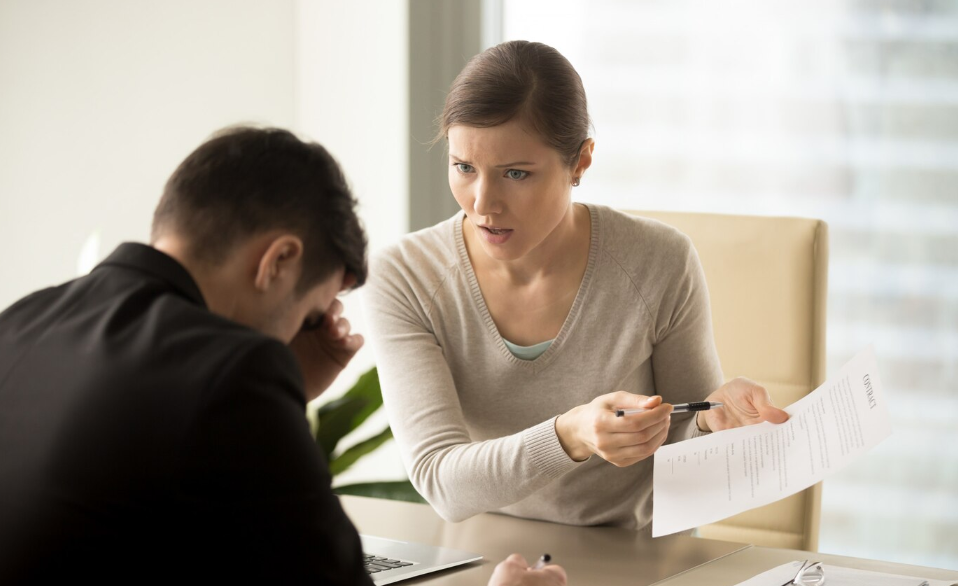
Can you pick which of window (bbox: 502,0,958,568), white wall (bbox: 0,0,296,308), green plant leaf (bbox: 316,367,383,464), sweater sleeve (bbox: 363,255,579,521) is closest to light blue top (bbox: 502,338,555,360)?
sweater sleeve (bbox: 363,255,579,521)

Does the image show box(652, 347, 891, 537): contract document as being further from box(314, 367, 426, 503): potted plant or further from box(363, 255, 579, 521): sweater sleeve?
box(314, 367, 426, 503): potted plant

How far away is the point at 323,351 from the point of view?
46.9 inches

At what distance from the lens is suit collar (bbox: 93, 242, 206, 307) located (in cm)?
84

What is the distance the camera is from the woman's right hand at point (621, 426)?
1.28 metres

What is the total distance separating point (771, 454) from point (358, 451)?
138 centimetres

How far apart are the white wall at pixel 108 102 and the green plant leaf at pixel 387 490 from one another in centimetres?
109

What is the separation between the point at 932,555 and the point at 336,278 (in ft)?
6.61

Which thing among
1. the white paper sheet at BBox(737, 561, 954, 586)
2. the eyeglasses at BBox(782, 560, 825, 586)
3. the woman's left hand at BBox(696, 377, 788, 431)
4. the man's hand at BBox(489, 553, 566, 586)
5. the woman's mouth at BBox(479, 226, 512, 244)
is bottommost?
the white paper sheet at BBox(737, 561, 954, 586)

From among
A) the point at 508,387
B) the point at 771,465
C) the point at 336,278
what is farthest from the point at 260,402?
the point at 508,387

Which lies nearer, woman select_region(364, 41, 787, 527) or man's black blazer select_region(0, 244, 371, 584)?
man's black blazer select_region(0, 244, 371, 584)

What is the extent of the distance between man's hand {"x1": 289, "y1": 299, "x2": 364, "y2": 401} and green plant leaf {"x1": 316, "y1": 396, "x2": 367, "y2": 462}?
4.11ft

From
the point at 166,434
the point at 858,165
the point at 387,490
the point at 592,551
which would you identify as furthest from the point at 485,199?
the point at 858,165

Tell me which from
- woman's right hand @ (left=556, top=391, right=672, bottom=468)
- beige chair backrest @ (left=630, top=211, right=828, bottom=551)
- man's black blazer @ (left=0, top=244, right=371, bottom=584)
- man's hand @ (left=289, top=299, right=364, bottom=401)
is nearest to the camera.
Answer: man's black blazer @ (left=0, top=244, right=371, bottom=584)

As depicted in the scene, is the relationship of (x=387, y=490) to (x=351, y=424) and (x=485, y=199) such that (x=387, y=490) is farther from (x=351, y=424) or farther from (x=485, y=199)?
(x=485, y=199)
